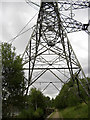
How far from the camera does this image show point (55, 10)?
9.23 meters

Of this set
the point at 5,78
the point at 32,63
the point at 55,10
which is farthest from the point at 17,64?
the point at 55,10

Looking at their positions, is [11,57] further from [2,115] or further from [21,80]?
[2,115]

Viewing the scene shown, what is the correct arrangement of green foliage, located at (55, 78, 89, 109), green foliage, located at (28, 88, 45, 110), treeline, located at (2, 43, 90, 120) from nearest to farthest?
green foliage, located at (55, 78, 89, 109) < treeline, located at (2, 43, 90, 120) < green foliage, located at (28, 88, 45, 110)

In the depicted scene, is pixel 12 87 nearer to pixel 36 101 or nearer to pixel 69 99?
pixel 69 99

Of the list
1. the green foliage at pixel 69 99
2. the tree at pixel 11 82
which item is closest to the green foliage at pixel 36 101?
the tree at pixel 11 82

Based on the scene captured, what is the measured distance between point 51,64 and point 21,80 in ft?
18.9

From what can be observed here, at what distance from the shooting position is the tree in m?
5.16

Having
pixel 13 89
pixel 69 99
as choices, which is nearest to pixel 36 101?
pixel 13 89

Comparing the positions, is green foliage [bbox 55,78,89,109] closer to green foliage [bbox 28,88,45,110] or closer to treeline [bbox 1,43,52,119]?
treeline [bbox 1,43,52,119]

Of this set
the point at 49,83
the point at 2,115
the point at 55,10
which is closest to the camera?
the point at 2,115

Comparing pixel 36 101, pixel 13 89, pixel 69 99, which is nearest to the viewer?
pixel 69 99

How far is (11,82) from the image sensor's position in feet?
17.9

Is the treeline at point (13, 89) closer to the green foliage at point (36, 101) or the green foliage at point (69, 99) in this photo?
the green foliage at point (69, 99)

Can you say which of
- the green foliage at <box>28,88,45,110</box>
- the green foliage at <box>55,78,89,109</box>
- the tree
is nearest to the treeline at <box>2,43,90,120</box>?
the tree
